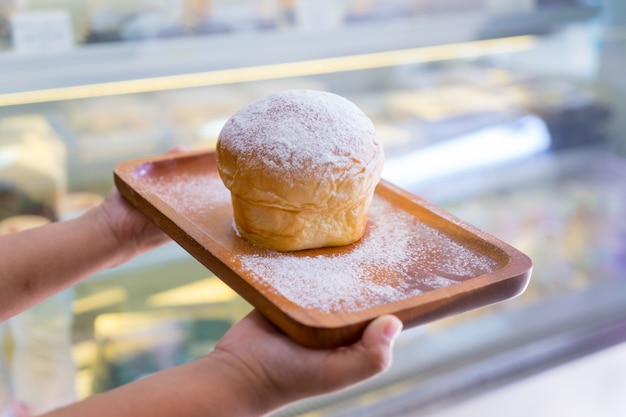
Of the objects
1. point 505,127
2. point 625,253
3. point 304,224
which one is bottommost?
point 625,253

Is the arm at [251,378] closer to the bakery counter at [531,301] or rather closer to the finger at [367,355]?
the finger at [367,355]

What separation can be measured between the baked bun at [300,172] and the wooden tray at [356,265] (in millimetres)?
28

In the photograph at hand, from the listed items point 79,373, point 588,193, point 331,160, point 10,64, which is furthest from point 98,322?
point 588,193

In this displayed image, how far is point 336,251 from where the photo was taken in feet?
2.72

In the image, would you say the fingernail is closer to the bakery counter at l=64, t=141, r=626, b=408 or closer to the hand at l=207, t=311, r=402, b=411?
the hand at l=207, t=311, r=402, b=411

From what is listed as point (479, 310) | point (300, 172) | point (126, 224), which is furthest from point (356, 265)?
point (479, 310)

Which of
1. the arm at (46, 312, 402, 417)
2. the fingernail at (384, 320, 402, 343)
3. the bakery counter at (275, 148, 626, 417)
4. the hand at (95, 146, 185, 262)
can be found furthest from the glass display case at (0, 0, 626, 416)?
the fingernail at (384, 320, 402, 343)

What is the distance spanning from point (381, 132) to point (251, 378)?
1.24m

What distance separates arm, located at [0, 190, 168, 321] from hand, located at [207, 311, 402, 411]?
410mm

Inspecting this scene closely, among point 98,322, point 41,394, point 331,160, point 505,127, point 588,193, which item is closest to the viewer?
point 331,160

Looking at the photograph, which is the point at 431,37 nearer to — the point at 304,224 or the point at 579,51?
the point at 579,51

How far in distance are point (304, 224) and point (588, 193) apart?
5.15 feet

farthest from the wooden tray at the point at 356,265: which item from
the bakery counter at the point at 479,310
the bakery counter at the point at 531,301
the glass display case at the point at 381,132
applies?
the bakery counter at the point at 531,301

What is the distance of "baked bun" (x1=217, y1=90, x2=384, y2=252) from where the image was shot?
2.61 ft
